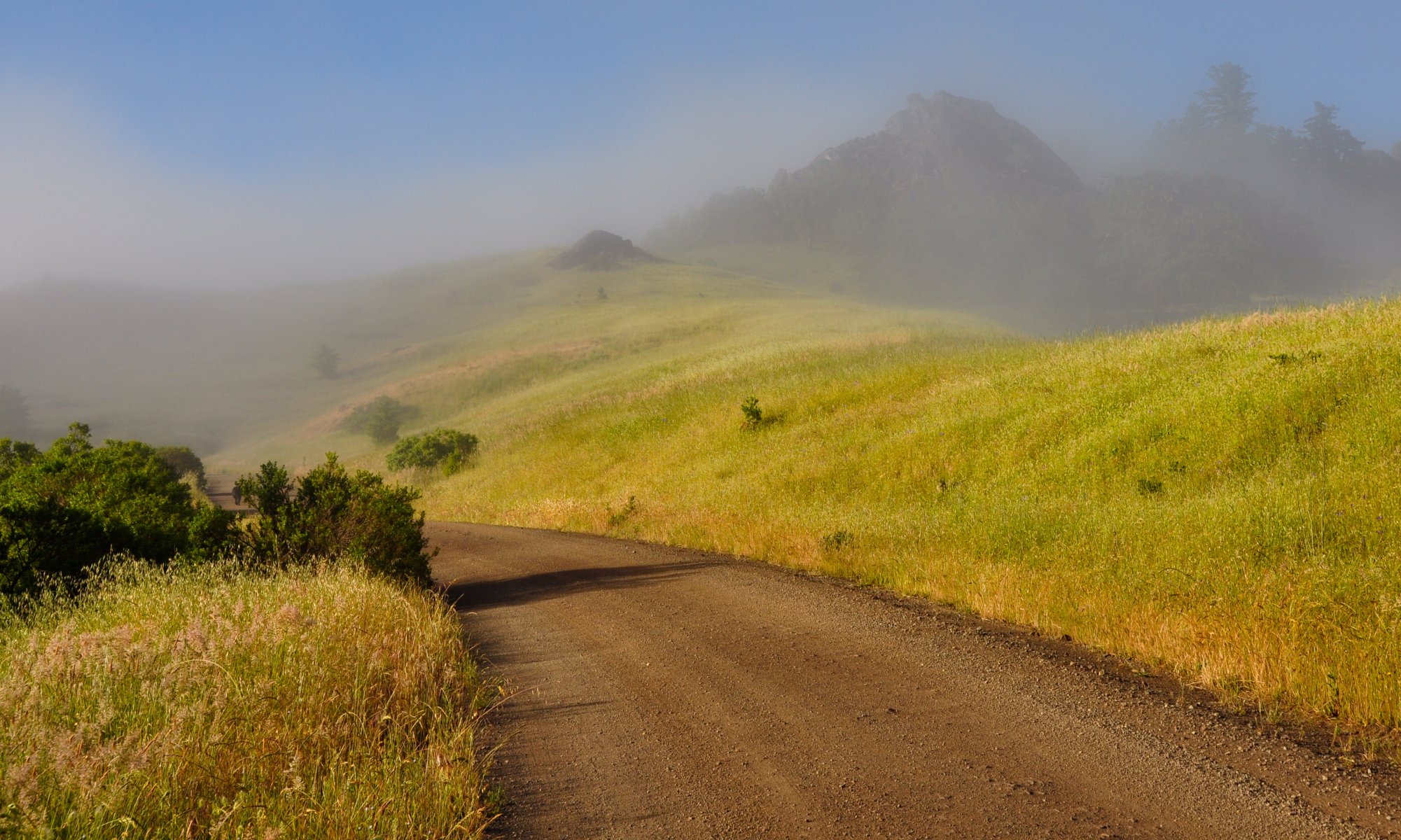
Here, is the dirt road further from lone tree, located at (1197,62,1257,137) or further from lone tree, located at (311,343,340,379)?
lone tree, located at (1197,62,1257,137)

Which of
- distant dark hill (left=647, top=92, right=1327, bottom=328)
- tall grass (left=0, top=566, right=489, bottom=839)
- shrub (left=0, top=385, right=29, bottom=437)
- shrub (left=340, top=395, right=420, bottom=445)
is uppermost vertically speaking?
distant dark hill (left=647, top=92, right=1327, bottom=328)

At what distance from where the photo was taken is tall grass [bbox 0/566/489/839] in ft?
13.7

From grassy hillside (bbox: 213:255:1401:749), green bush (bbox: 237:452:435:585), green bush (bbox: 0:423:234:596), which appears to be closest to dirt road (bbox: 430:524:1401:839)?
grassy hillside (bbox: 213:255:1401:749)

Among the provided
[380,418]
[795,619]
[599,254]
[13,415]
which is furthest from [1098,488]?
[599,254]

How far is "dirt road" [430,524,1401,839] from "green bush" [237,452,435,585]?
11.9 ft

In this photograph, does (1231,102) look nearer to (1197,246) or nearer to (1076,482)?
(1197,246)

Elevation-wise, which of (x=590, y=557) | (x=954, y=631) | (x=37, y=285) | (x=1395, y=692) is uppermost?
(x=37, y=285)

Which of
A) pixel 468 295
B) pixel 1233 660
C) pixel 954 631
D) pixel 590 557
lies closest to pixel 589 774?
pixel 954 631

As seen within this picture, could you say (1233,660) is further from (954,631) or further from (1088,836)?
(1088,836)

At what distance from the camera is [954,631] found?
8227mm

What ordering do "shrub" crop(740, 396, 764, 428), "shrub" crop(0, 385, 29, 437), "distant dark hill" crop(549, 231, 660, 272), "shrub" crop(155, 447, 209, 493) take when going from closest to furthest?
"shrub" crop(740, 396, 764, 428), "shrub" crop(155, 447, 209, 493), "shrub" crop(0, 385, 29, 437), "distant dark hill" crop(549, 231, 660, 272)

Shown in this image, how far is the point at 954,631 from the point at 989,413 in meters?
13.6

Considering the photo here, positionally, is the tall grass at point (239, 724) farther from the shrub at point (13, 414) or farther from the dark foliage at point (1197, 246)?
the dark foliage at point (1197, 246)

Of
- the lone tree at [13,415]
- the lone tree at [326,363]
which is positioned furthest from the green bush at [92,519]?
the lone tree at [13,415]
